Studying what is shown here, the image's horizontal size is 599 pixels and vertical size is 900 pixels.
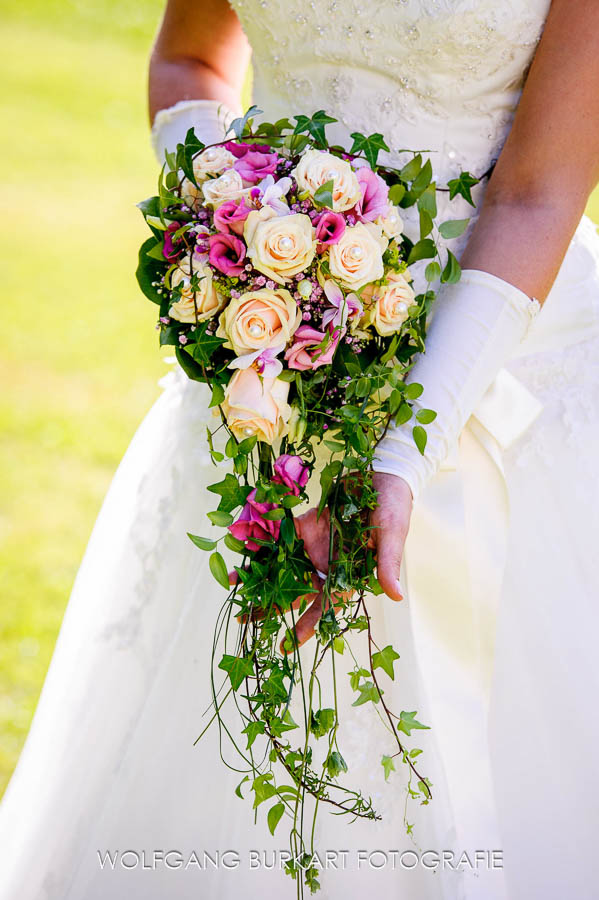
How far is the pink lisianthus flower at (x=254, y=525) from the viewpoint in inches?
56.3

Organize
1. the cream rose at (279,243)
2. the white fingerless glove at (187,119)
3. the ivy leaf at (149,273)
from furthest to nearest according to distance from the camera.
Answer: the white fingerless glove at (187,119)
the ivy leaf at (149,273)
the cream rose at (279,243)

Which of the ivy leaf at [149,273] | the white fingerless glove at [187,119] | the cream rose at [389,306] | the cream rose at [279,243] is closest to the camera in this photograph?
the cream rose at [279,243]

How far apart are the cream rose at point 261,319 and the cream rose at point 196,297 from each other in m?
0.05

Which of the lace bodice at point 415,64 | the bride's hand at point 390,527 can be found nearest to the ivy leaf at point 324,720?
the bride's hand at point 390,527

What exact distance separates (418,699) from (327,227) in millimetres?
829

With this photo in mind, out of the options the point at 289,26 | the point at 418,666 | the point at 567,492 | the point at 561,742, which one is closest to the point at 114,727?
the point at 418,666

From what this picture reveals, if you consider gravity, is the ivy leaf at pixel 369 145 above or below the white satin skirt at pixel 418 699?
above

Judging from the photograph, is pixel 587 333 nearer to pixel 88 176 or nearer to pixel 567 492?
pixel 567 492

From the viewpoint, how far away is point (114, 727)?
1882 millimetres

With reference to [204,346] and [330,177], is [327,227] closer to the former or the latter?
[330,177]

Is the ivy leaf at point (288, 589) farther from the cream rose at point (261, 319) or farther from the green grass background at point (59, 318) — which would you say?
the green grass background at point (59, 318)

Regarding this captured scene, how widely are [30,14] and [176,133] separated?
18.6m

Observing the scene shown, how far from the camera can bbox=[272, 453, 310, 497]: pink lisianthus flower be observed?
4.75 feet

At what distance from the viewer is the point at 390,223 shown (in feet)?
4.95
